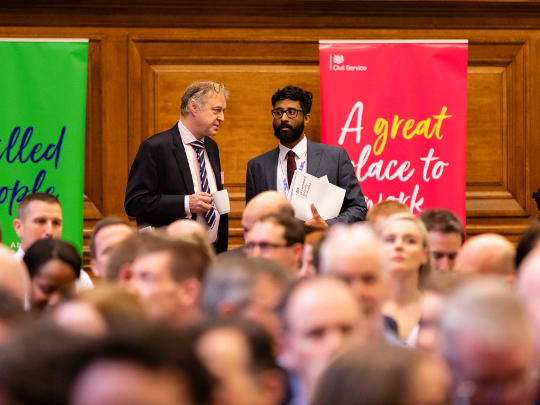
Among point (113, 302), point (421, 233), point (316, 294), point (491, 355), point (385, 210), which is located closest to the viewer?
point (491, 355)

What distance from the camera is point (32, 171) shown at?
4609 millimetres

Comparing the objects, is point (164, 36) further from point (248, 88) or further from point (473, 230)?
point (473, 230)

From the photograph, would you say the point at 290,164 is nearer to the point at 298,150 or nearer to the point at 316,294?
the point at 298,150


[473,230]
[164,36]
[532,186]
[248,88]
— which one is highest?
[164,36]

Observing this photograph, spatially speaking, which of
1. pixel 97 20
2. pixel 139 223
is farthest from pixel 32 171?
pixel 97 20

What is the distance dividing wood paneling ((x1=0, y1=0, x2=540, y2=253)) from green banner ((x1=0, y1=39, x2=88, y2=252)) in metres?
0.57

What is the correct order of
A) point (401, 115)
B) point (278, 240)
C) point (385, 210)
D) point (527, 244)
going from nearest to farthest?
point (527, 244)
point (278, 240)
point (385, 210)
point (401, 115)

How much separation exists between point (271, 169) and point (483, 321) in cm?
339

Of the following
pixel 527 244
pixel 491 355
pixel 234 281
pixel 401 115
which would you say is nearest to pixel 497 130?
pixel 401 115

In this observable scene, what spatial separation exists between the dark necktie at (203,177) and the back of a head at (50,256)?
1.72m

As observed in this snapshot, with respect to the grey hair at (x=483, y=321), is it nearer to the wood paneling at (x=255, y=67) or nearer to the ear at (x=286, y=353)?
the ear at (x=286, y=353)

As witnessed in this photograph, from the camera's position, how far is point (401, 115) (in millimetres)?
4832

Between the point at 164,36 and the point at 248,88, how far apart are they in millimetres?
755

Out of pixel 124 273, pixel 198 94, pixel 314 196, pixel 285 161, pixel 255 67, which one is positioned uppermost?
pixel 255 67
